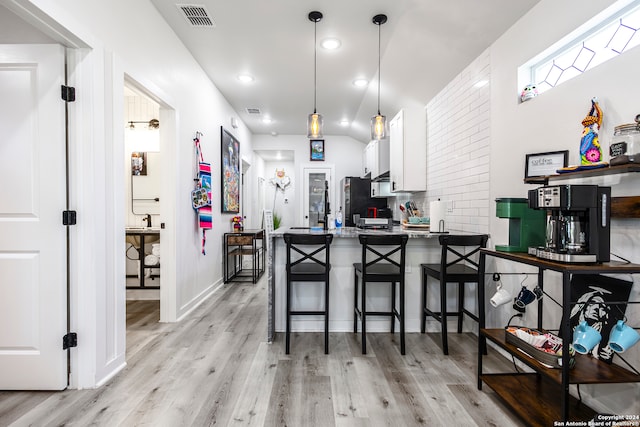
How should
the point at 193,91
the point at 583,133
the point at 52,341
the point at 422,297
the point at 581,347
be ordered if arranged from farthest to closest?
1. the point at 193,91
2. the point at 422,297
3. the point at 52,341
4. the point at 583,133
5. the point at 581,347

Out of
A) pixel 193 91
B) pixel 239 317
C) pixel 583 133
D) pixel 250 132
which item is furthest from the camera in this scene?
pixel 250 132

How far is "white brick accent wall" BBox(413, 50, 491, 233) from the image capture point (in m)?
2.81

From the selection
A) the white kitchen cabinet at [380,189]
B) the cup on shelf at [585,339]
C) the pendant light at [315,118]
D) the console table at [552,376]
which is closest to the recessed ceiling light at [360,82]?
the pendant light at [315,118]

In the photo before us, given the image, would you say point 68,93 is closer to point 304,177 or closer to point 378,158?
point 378,158

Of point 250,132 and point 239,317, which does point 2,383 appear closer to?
point 239,317

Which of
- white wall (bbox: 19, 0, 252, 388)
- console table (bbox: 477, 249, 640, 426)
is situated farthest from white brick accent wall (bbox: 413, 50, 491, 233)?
white wall (bbox: 19, 0, 252, 388)

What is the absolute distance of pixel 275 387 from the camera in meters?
2.03

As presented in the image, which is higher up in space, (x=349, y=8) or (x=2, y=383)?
(x=349, y=8)

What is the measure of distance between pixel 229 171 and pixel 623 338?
475cm

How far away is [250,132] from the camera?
23.0 feet

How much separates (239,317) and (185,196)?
142 centimetres

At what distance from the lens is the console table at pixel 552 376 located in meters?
1.38

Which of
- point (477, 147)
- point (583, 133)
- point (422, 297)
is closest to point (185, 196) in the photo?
point (422, 297)

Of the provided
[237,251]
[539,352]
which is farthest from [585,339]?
[237,251]
